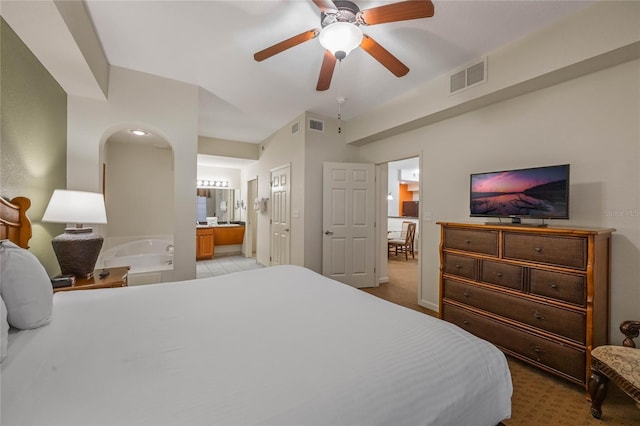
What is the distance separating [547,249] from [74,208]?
3.69 metres

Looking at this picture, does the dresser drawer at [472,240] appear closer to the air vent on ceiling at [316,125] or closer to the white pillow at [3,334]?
the air vent on ceiling at [316,125]

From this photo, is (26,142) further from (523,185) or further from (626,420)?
(626,420)

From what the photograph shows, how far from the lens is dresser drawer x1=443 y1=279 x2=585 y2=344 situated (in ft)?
6.11

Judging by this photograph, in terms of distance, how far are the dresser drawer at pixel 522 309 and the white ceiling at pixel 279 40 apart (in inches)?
87.5

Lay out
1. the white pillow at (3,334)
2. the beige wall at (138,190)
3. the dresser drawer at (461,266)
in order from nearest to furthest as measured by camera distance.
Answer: the white pillow at (3,334), the dresser drawer at (461,266), the beige wall at (138,190)

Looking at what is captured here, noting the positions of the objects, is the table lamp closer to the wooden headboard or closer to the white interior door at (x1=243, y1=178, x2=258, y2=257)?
the wooden headboard

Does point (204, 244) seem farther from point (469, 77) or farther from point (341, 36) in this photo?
point (469, 77)

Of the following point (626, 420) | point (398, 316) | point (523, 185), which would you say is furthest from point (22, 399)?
point (523, 185)

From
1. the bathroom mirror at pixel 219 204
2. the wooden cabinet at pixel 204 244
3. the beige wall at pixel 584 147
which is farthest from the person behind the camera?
the bathroom mirror at pixel 219 204

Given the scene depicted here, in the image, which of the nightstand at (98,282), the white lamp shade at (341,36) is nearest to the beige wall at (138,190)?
the nightstand at (98,282)

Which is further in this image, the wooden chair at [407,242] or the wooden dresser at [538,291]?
the wooden chair at [407,242]

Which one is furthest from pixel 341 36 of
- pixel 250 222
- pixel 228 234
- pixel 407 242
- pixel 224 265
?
pixel 228 234

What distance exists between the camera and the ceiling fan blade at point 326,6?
1.57m

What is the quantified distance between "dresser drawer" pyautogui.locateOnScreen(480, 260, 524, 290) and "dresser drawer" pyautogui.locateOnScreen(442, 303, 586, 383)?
1.12 ft
